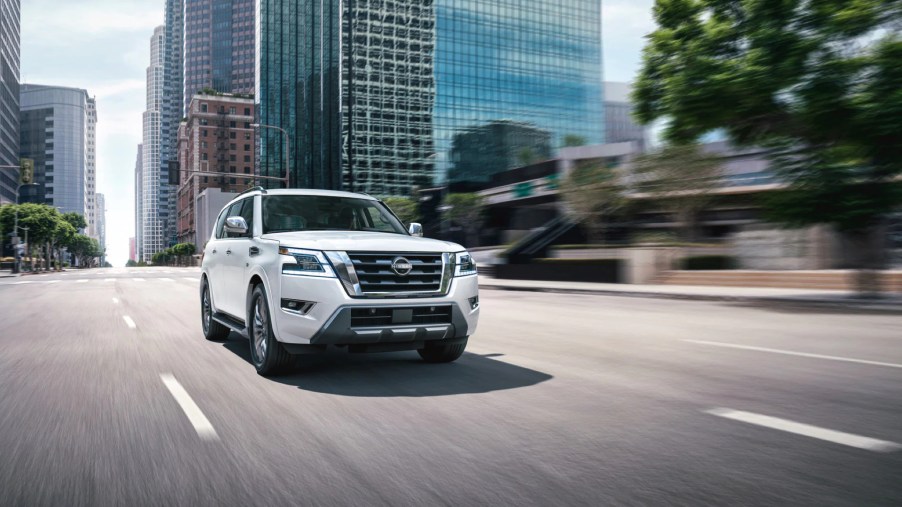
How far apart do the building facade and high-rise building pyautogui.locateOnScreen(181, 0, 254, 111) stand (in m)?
41.0

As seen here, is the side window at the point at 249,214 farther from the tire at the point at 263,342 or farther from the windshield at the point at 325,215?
the tire at the point at 263,342

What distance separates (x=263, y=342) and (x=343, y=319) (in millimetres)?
1181

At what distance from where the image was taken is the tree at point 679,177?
33156 mm

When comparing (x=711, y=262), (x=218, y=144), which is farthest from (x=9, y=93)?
(x=711, y=262)

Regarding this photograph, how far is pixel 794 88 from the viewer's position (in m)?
14.9

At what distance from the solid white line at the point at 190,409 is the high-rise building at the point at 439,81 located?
9535cm

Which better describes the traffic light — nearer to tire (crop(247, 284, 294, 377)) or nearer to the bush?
tire (crop(247, 284, 294, 377))

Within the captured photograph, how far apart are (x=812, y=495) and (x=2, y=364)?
25.5 feet

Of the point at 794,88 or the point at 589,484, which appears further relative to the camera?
the point at 794,88

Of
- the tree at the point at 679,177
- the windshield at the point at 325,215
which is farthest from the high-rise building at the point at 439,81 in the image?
the windshield at the point at 325,215

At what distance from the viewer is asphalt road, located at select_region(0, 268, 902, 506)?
10.7 ft

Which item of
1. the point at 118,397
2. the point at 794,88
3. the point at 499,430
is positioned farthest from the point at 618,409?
the point at 794,88

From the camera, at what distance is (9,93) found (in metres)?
125

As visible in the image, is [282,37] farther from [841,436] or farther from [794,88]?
[841,436]
